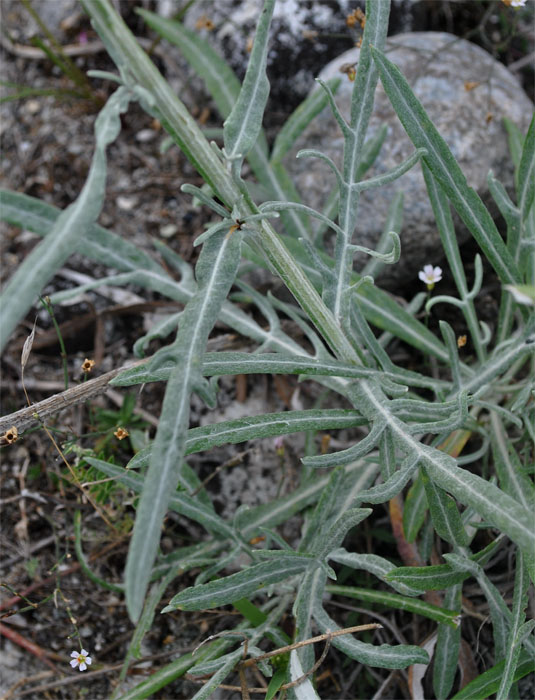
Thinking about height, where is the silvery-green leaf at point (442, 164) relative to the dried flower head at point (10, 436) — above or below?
above

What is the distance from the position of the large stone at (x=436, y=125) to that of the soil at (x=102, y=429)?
9.0 inches

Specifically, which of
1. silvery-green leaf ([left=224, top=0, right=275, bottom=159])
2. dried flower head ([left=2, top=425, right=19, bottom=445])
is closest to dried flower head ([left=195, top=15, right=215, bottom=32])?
silvery-green leaf ([left=224, top=0, right=275, bottom=159])

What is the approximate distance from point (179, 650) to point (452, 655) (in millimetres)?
630

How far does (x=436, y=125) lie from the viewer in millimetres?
1908

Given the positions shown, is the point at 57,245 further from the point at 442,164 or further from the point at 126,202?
the point at 126,202

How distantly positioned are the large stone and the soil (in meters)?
0.23

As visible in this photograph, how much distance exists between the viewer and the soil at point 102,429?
5.30 ft

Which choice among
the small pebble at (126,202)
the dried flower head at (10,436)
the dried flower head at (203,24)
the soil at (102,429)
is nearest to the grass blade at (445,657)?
the soil at (102,429)

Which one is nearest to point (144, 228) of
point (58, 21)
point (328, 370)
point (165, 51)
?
point (165, 51)

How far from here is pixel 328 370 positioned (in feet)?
4.06

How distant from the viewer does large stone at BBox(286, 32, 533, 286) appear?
186 cm

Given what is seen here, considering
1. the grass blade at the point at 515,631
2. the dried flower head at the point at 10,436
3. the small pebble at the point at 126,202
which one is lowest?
the grass blade at the point at 515,631

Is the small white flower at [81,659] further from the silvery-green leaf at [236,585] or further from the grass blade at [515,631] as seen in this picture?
the grass blade at [515,631]

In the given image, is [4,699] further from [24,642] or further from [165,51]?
[165,51]
